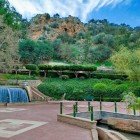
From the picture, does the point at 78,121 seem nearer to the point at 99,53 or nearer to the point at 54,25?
the point at 99,53

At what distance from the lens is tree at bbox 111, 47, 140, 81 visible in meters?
40.8

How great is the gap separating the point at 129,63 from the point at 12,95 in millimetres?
16096

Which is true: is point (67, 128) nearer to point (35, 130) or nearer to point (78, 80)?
point (35, 130)

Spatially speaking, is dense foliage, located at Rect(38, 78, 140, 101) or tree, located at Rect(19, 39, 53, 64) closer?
dense foliage, located at Rect(38, 78, 140, 101)

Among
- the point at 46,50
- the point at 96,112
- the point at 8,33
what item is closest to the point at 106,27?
the point at 46,50

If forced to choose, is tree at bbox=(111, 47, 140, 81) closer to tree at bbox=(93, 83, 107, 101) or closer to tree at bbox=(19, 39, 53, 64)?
tree at bbox=(93, 83, 107, 101)

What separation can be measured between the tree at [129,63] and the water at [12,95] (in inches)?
544

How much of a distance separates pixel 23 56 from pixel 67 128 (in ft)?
148

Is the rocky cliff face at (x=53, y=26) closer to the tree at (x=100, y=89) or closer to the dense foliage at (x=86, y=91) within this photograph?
the dense foliage at (x=86, y=91)

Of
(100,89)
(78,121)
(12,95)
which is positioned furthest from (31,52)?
(78,121)

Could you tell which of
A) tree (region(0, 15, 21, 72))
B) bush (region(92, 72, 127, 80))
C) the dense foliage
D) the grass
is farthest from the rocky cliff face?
the dense foliage

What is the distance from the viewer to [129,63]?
4162cm

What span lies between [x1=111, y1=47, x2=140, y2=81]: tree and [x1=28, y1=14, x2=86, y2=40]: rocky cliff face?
49.0 m

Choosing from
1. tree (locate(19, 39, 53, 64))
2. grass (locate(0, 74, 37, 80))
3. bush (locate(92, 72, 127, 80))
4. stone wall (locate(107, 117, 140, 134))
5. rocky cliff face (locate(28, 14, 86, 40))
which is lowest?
stone wall (locate(107, 117, 140, 134))
